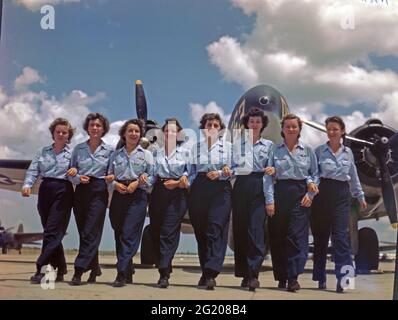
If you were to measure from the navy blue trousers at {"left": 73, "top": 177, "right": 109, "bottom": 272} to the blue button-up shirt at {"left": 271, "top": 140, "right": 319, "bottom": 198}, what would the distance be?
1.36 metres

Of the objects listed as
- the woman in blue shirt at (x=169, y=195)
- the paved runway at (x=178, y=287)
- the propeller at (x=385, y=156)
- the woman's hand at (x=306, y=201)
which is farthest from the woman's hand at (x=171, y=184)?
the propeller at (x=385, y=156)

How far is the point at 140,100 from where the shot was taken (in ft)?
13.7

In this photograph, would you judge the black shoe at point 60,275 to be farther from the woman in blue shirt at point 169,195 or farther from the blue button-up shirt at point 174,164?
the blue button-up shirt at point 174,164

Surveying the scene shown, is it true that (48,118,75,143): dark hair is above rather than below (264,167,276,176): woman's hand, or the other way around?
above

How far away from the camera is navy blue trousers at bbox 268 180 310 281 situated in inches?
150

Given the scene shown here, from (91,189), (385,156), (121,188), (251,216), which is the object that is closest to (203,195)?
(251,216)

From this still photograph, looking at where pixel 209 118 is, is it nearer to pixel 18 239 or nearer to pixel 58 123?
pixel 58 123

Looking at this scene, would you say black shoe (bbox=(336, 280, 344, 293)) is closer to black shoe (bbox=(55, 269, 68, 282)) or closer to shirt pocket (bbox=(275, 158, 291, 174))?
shirt pocket (bbox=(275, 158, 291, 174))

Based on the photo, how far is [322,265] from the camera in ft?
12.7

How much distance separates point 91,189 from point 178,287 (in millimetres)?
1003

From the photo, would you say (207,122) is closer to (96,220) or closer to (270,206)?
(270,206)

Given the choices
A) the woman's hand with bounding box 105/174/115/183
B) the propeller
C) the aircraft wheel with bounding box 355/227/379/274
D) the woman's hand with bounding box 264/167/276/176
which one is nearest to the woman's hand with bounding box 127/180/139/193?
the woman's hand with bounding box 105/174/115/183
